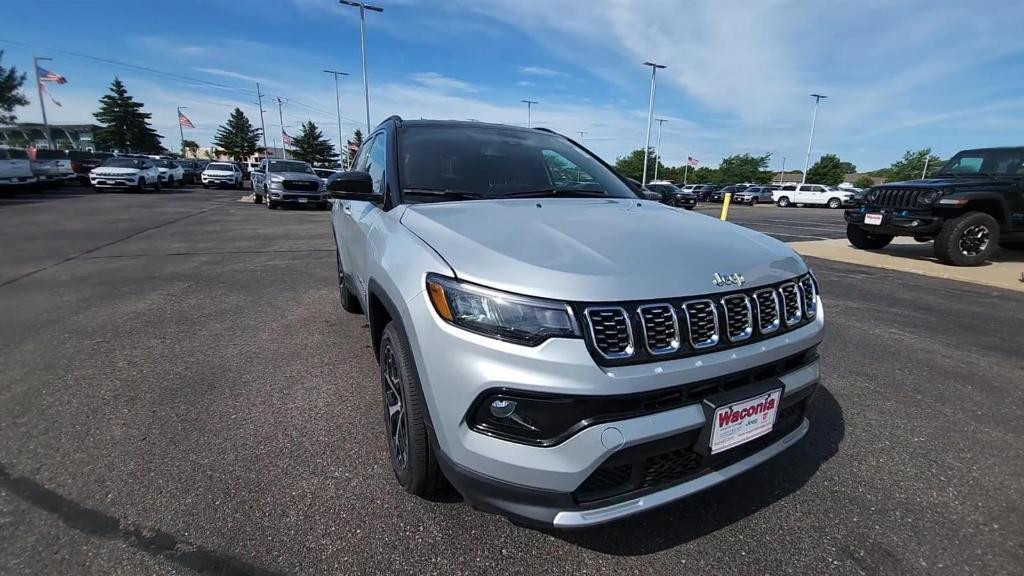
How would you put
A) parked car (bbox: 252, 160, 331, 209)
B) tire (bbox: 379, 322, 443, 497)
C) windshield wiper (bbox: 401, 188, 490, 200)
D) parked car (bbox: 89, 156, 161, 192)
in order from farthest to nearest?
parked car (bbox: 89, 156, 161, 192), parked car (bbox: 252, 160, 331, 209), windshield wiper (bbox: 401, 188, 490, 200), tire (bbox: 379, 322, 443, 497)

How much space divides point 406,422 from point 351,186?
4.41ft

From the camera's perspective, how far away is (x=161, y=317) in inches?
171

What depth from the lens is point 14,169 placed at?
16.4 metres

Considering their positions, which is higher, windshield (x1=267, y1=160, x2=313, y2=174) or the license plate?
windshield (x1=267, y1=160, x2=313, y2=174)

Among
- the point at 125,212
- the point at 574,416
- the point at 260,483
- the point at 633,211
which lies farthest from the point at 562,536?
the point at 125,212

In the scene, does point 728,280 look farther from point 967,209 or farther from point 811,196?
point 811,196

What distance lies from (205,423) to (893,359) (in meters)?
4.83

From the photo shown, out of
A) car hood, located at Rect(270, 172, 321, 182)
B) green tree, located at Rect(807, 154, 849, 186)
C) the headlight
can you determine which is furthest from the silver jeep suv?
green tree, located at Rect(807, 154, 849, 186)

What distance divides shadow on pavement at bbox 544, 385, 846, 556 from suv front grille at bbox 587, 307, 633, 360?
57 cm

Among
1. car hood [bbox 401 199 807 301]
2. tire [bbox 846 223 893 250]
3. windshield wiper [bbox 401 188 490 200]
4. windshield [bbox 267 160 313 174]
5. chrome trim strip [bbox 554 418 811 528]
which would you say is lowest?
chrome trim strip [bbox 554 418 811 528]

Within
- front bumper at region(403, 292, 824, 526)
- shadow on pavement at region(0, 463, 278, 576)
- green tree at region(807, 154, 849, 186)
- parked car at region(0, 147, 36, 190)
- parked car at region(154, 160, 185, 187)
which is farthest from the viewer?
green tree at region(807, 154, 849, 186)

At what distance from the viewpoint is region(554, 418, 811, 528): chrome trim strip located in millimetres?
1425

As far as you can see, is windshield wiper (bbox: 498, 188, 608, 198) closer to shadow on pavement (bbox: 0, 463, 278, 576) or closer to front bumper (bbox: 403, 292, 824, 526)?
front bumper (bbox: 403, 292, 824, 526)

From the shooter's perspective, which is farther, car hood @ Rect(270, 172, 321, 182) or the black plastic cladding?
car hood @ Rect(270, 172, 321, 182)
